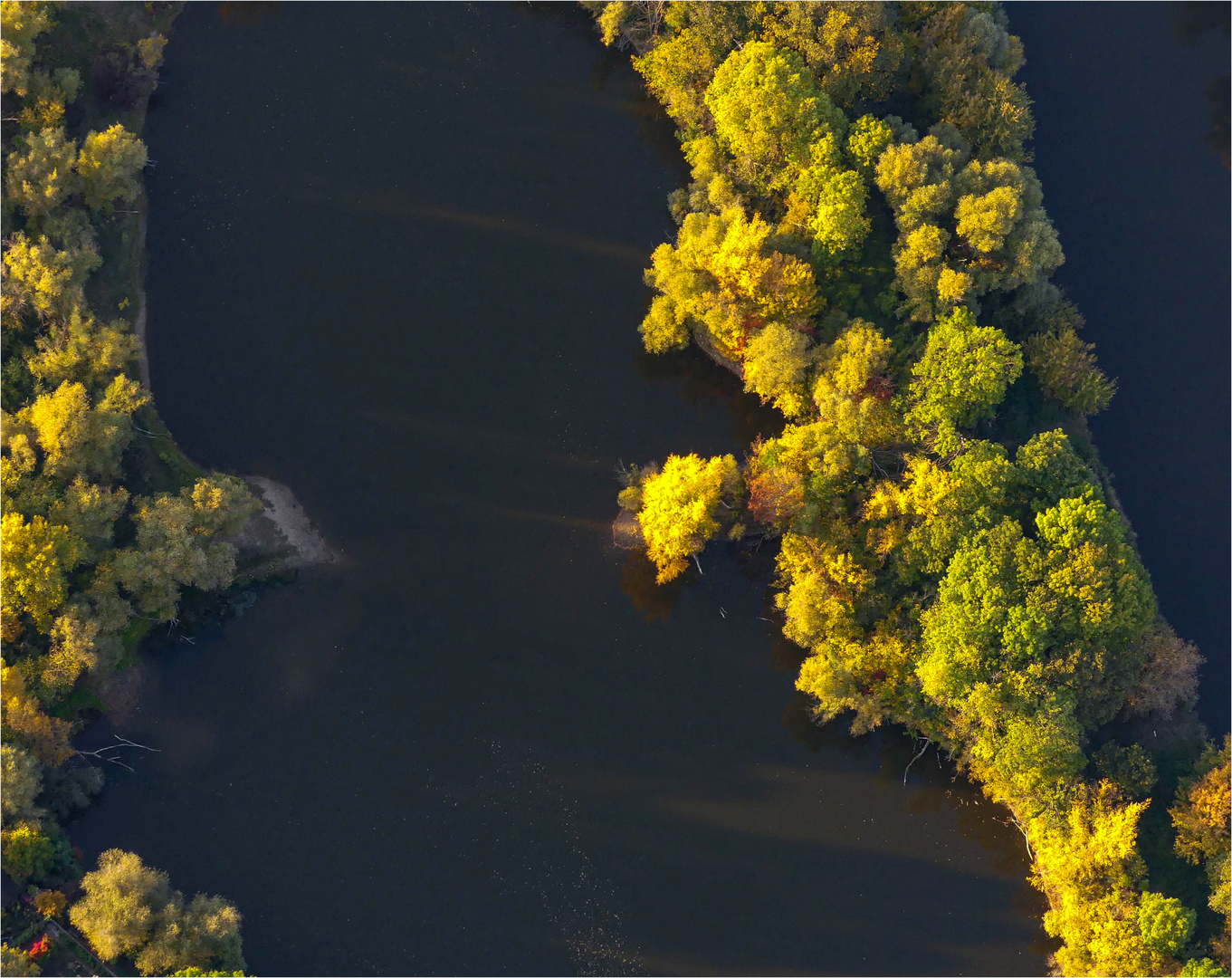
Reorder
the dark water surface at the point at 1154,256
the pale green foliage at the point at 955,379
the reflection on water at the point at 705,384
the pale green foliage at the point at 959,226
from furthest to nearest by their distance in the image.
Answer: the reflection on water at the point at 705,384
the dark water surface at the point at 1154,256
the pale green foliage at the point at 959,226
the pale green foliage at the point at 955,379

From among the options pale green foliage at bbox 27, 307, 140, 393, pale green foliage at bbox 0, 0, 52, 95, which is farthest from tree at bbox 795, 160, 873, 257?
pale green foliage at bbox 0, 0, 52, 95

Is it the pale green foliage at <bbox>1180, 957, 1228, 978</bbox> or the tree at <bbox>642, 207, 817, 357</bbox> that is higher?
the tree at <bbox>642, 207, 817, 357</bbox>

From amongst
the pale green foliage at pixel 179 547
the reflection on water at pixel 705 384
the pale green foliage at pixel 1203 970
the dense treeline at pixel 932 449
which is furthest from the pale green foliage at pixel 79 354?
the pale green foliage at pixel 1203 970

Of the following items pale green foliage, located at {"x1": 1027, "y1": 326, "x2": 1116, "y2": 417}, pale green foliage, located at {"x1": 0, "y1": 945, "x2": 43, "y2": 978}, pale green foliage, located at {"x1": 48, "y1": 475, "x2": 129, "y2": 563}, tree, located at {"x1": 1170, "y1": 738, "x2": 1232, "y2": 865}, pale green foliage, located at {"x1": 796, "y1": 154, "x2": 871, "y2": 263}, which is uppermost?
pale green foliage, located at {"x1": 796, "y1": 154, "x2": 871, "y2": 263}

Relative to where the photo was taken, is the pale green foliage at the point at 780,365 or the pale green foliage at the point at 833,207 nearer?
the pale green foliage at the point at 780,365

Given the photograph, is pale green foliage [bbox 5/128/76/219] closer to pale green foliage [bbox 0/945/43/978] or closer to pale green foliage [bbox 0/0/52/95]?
pale green foliage [bbox 0/0/52/95]

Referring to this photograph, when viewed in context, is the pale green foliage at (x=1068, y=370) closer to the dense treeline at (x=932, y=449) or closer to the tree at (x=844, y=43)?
the dense treeline at (x=932, y=449)

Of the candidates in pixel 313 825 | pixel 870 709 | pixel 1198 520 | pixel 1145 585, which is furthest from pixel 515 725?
pixel 1198 520
